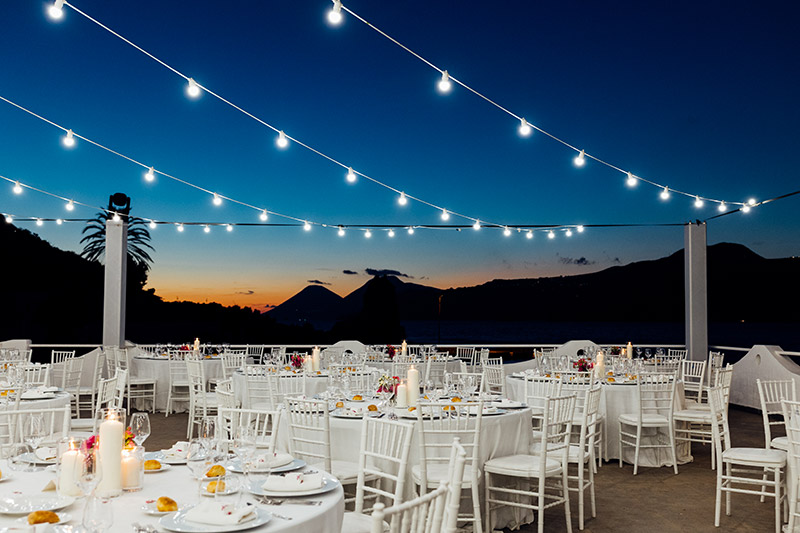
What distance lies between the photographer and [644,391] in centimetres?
721

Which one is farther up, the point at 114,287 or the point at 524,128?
the point at 524,128

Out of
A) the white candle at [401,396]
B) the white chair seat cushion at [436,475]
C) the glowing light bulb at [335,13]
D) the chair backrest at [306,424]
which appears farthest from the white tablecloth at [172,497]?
the glowing light bulb at [335,13]

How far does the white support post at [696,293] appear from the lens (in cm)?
1154

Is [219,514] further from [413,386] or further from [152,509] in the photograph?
[413,386]

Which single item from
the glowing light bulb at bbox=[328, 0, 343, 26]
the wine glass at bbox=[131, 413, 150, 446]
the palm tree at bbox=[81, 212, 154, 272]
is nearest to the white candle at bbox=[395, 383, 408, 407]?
the wine glass at bbox=[131, 413, 150, 446]

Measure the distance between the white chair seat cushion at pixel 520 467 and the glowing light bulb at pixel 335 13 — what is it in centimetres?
341

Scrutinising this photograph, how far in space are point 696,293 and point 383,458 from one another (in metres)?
9.32

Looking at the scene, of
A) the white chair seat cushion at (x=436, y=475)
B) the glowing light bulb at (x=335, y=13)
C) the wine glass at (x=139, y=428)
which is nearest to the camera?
the wine glass at (x=139, y=428)

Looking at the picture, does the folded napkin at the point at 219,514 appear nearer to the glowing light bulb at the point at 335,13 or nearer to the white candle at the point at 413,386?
the white candle at the point at 413,386

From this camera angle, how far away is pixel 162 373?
11.0m

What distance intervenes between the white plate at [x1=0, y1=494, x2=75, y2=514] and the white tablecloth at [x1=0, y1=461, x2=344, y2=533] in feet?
0.09

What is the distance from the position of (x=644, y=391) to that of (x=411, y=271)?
13.2 m

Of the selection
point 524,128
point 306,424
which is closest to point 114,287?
point 524,128

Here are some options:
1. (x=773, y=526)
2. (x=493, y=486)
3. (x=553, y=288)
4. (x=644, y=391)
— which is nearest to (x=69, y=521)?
(x=493, y=486)
